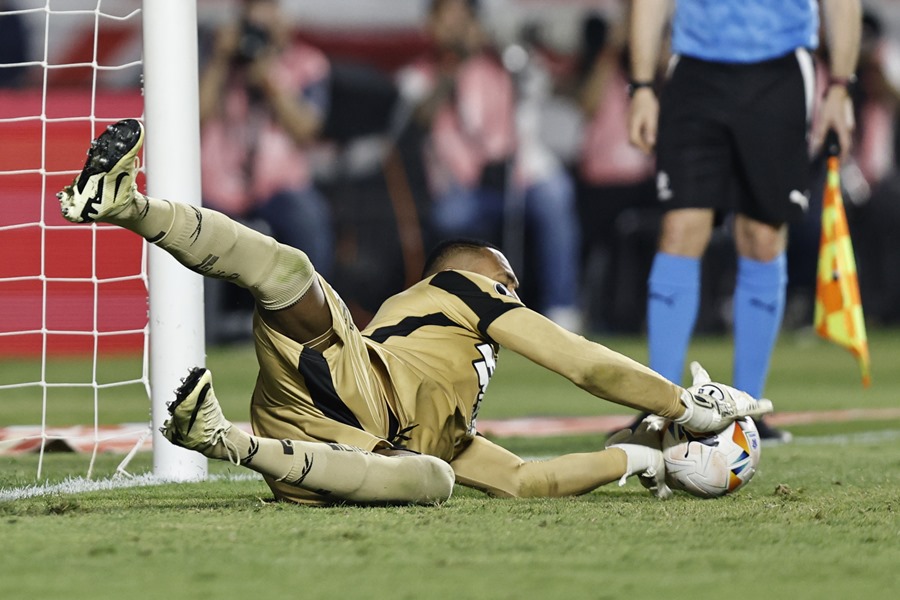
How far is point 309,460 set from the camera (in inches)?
121

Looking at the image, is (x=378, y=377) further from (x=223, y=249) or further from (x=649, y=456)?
(x=649, y=456)

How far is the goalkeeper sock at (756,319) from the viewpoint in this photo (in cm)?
518

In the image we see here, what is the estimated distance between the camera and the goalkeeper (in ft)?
9.61

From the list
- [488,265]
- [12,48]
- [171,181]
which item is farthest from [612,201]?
[488,265]

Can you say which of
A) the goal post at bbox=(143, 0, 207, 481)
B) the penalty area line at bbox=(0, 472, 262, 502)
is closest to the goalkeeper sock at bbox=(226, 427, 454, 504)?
the penalty area line at bbox=(0, 472, 262, 502)

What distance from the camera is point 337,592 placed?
7.36 feet

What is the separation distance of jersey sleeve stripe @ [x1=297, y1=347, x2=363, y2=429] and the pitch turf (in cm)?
24

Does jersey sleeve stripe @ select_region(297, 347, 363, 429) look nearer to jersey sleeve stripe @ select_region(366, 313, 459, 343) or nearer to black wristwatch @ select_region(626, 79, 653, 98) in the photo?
jersey sleeve stripe @ select_region(366, 313, 459, 343)

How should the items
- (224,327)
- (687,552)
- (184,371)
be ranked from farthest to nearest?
1. (224,327)
2. (184,371)
3. (687,552)

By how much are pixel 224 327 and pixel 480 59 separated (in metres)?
2.66

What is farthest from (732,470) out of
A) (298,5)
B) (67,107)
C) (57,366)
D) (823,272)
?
(298,5)

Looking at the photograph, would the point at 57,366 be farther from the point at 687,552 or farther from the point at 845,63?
the point at 687,552

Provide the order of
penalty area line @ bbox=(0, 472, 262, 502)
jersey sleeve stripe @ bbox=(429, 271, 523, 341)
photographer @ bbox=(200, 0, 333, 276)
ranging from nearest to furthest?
jersey sleeve stripe @ bbox=(429, 271, 523, 341), penalty area line @ bbox=(0, 472, 262, 502), photographer @ bbox=(200, 0, 333, 276)

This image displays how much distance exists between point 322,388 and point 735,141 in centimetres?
235
